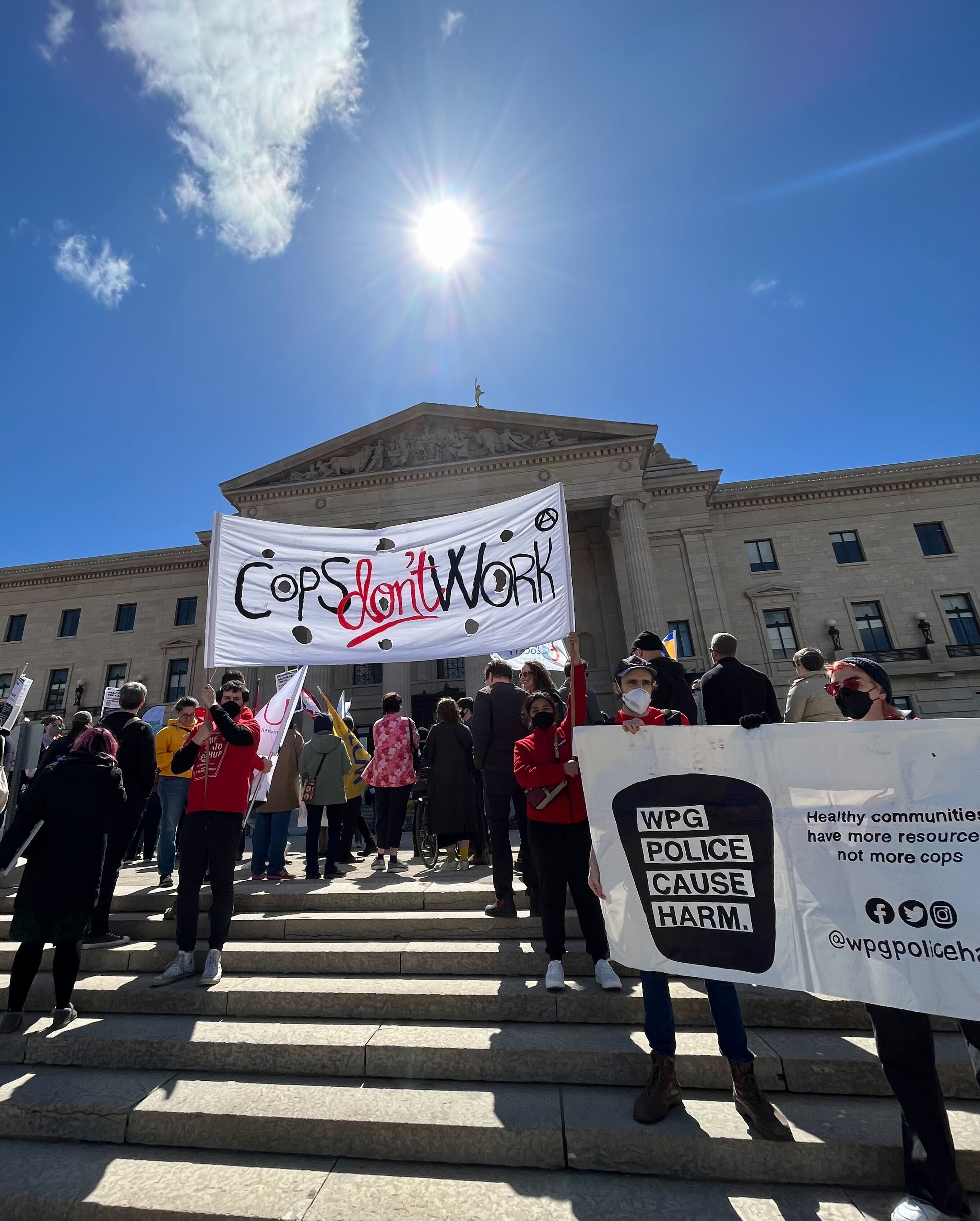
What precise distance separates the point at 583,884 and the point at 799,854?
5.38 ft

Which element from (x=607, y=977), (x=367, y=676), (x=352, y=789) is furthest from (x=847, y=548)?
(x=607, y=977)

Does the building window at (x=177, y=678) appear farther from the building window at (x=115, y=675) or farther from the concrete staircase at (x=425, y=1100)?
the concrete staircase at (x=425, y=1100)

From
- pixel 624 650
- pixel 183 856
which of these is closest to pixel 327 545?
pixel 183 856

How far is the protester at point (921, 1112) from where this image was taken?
2.41 m

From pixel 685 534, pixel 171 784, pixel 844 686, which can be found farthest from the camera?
pixel 685 534

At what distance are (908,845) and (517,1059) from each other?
2.45 m

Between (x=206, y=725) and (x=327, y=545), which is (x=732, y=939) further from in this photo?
(x=327, y=545)

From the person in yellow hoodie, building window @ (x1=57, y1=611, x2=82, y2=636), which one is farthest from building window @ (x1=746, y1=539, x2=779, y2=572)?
building window @ (x1=57, y1=611, x2=82, y2=636)

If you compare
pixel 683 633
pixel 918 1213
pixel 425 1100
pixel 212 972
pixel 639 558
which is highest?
pixel 639 558

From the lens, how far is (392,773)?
7492mm

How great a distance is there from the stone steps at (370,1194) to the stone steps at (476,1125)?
0.06 m

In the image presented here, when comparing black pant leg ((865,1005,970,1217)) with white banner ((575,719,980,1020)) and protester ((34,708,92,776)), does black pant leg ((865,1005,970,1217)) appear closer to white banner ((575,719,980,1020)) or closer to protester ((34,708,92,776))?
white banner ((575,719,980,1020))

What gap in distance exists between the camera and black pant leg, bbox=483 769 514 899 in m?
5.31

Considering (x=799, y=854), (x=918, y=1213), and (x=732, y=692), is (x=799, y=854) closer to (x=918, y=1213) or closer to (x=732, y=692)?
→ (x=918, y=1213)
